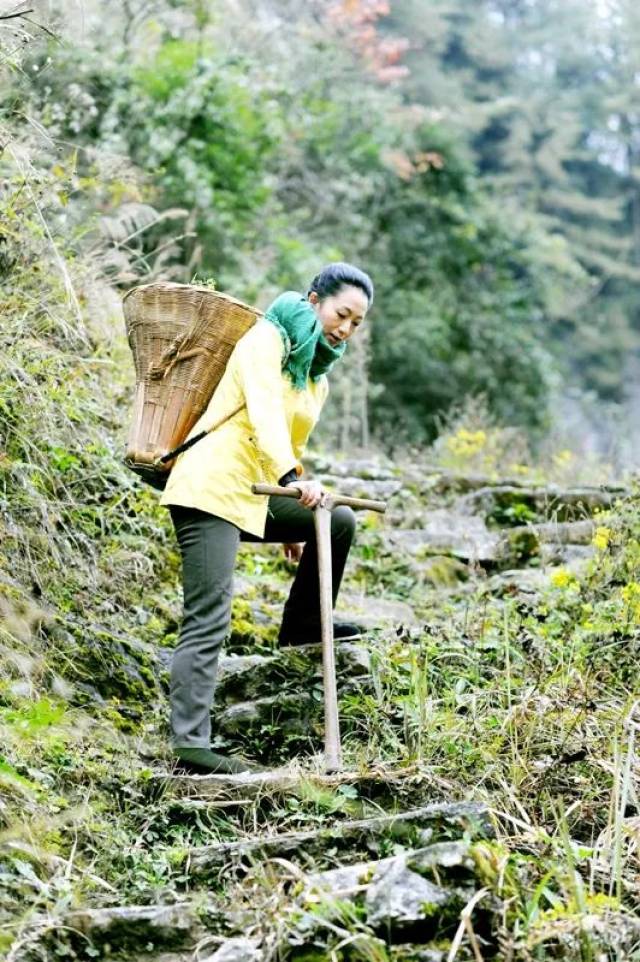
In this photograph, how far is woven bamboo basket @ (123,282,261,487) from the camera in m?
4.32

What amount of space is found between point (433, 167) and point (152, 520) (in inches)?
512

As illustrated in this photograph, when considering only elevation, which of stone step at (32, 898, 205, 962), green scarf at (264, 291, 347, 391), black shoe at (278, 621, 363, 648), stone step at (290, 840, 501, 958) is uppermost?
green scarf at (264, 291, 347, 391)

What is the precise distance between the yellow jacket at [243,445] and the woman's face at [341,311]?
26cm

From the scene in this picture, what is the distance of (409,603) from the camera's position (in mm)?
6301

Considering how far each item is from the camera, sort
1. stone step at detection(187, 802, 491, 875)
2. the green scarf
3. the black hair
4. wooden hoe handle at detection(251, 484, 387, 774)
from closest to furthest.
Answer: stone step at detection(187, 802, 491, 875)
wooden hoe handle at detection(251, 484, 387, 774)
the green scarf
the black hair

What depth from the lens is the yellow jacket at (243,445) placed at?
4051 millimetres

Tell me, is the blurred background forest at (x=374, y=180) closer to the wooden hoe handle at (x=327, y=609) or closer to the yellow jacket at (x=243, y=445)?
the yellow jacket at (x=243, y=445)

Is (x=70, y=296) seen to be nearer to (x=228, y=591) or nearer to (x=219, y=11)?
(x=228, y=591)

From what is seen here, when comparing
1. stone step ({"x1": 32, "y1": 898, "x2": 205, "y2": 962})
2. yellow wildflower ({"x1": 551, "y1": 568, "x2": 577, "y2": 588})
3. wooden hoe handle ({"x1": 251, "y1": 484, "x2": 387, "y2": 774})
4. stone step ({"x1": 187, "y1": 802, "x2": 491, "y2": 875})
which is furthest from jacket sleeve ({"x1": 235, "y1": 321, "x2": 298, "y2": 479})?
stone step ({"x1": 32, "y1": 898, "x2": 205, "y2": 962})

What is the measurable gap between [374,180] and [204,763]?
13.5 m

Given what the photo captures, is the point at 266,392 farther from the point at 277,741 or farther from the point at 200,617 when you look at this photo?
the point at 277,741

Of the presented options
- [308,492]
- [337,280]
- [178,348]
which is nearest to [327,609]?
[308,492]

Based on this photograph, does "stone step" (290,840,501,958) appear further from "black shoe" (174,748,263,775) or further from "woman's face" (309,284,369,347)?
"woman's face" (309,284,369,347)

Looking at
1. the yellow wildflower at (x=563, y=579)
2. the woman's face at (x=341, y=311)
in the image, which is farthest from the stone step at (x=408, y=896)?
the yellow wildflower at (x=563, y=579)
